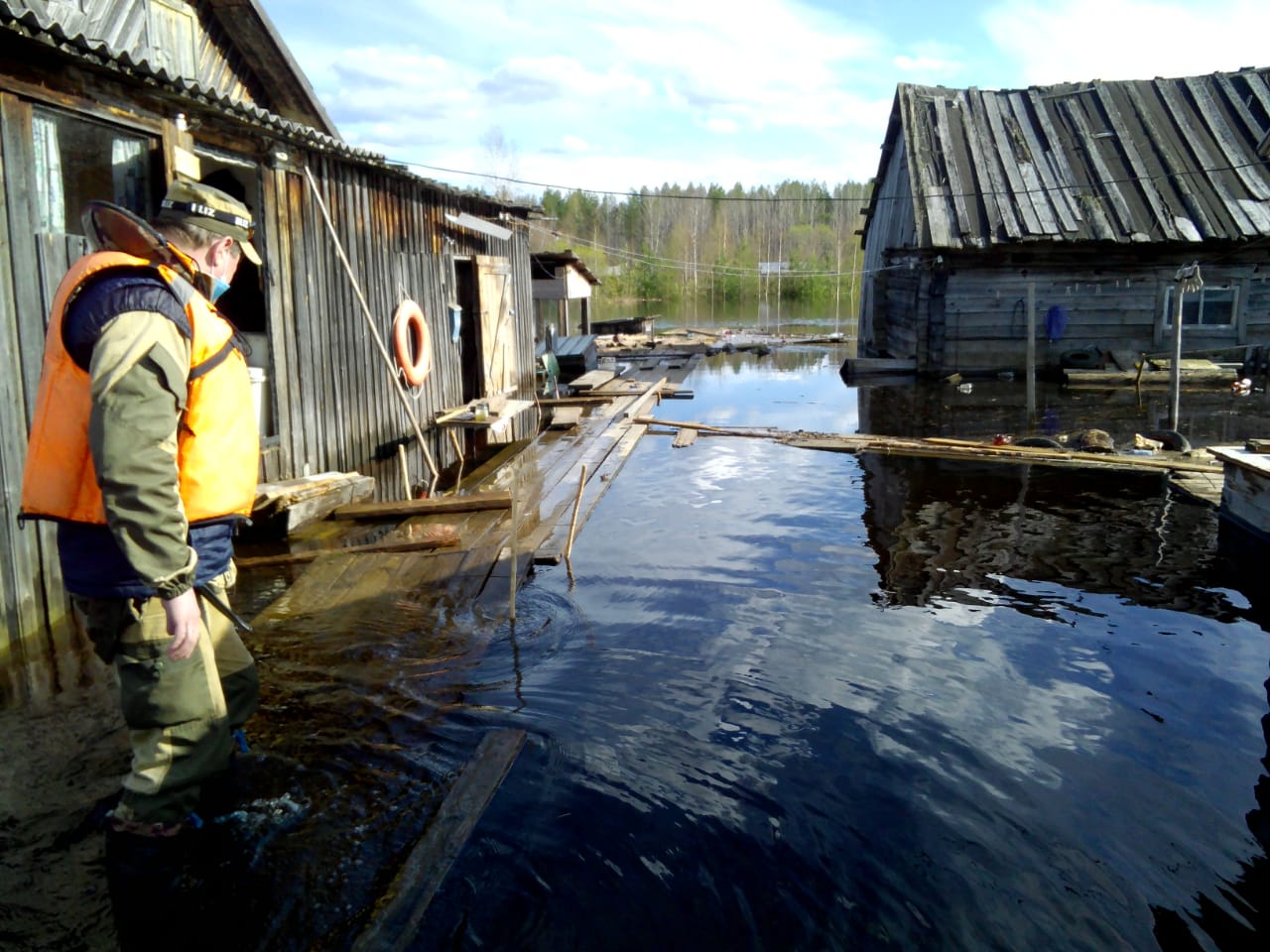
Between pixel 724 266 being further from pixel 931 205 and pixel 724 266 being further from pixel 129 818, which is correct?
pixel 129 818

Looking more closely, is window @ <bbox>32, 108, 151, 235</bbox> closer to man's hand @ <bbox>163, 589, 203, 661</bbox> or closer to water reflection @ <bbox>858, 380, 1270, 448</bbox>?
man's hand @ <bbox>163, 589, 203, 661</bbox>

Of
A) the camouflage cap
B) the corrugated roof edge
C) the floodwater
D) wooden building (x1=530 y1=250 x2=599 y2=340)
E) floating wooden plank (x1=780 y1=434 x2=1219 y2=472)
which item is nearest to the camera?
the camouflage cap

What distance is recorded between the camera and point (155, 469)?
2.58 metres

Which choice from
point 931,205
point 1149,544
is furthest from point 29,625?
point 931,205

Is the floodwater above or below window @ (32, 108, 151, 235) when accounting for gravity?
below

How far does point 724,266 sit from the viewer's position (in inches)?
2643

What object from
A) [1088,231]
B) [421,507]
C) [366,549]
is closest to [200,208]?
[366,549]

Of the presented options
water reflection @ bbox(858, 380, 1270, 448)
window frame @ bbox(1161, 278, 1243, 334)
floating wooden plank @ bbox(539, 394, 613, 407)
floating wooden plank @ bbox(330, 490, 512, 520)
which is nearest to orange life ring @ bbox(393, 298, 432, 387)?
floating wooden plank @ bbox(330, 490, 512, 520)

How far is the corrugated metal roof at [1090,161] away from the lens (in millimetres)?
18328

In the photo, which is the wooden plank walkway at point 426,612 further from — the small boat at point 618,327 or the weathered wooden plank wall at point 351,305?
the small boat at point 618,327

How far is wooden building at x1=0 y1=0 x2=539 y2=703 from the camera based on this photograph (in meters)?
5.00

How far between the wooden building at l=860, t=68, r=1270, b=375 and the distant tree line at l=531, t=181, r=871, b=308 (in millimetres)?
22758

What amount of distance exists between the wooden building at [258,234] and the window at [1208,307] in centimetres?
1323

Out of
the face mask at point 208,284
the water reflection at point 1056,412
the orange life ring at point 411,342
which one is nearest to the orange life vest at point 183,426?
the face mask at point 208,284
